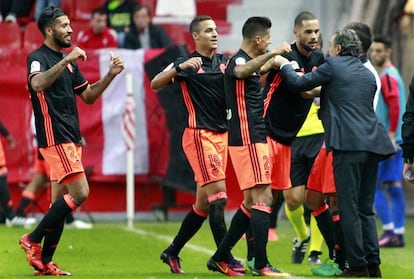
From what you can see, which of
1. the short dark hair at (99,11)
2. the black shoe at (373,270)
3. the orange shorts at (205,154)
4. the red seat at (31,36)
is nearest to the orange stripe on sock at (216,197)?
the orange shorts at (205,154)

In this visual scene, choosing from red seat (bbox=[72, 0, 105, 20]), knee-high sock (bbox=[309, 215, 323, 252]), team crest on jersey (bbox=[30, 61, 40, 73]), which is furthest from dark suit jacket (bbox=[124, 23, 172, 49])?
team crest on jersey (bbox=[30, 61, 40, 73])

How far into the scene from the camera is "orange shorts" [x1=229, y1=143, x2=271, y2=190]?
39.1 feet

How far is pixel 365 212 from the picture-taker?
39.3 feet

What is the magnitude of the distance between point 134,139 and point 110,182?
75 cm

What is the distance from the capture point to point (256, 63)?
11.7 metres

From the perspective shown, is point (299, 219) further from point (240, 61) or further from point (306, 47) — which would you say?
point (240, 61)

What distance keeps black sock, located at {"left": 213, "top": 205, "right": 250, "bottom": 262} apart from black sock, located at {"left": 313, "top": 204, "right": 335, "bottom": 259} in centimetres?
117

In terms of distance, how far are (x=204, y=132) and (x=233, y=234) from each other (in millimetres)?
1058

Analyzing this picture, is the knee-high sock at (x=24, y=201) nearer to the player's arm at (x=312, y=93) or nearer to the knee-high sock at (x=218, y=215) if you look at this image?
the knee-high sock at (x=218, y=215)

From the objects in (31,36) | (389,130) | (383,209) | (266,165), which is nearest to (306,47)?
(266,165)

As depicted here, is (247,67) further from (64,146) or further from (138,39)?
(138,39)

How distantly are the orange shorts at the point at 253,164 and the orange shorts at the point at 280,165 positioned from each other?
661mm

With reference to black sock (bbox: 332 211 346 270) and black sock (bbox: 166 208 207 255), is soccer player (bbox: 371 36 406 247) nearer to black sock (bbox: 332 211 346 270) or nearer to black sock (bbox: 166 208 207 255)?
black sock (bbox: 332 211 346 270)

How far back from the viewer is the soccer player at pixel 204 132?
40.9 ft
